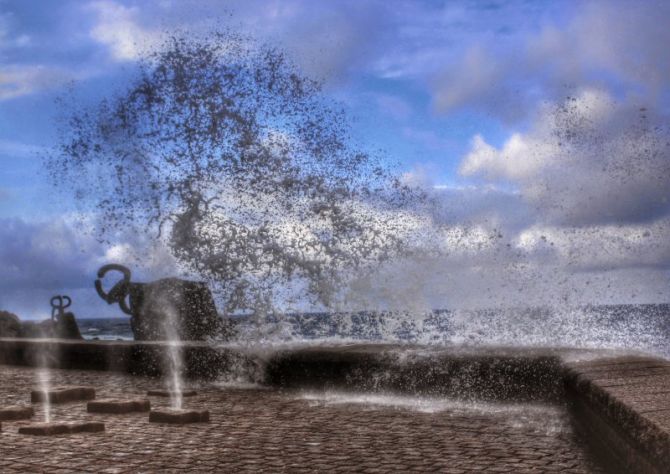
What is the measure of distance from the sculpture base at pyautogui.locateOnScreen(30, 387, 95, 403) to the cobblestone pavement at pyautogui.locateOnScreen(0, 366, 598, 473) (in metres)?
0.30

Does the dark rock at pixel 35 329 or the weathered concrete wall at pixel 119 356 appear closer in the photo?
the weathered concrete wall at pixel 119 356

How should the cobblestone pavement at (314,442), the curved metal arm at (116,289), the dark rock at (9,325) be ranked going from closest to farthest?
the cobblestone pavement at (314,442) → the curved metal arm at (116,289) → the dark rock at (9,325)

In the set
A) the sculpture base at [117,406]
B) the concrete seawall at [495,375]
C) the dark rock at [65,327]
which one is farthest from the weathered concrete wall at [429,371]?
the dark rock at [65,327]

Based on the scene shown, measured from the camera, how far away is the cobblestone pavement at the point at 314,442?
13.3ft

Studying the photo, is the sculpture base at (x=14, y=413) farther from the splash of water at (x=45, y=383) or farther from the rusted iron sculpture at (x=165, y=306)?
the rusted iron sculpture at (x=165, y=306)

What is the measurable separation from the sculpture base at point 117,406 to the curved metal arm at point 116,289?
10462 millimetres

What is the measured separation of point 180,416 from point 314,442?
1.20 metres

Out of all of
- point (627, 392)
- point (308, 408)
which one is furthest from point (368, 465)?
point (308, 408)

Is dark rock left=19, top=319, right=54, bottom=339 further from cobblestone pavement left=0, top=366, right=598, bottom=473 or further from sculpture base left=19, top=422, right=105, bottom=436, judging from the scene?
sculpture base left=19, top=422, right=105, bottom=436

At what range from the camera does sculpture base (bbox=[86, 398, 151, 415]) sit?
6.01m

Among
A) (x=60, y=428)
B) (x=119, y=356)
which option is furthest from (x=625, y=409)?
(x=119, y=356)

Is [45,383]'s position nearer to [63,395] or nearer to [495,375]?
[63,395]

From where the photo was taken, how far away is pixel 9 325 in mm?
24422

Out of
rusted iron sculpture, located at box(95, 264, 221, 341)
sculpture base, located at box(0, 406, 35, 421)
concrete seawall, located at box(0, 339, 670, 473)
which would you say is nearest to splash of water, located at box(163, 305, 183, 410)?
concrete seawall, located at box(0, 339, 670, 473)
